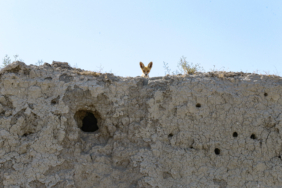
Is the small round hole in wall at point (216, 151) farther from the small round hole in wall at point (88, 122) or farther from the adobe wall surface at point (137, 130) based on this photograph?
the small round hole in wall at point (88, 122)

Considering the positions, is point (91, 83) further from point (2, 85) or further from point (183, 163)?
point (183, 163)

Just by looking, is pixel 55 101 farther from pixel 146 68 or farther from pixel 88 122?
pixel 146 68

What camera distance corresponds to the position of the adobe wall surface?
5.36 metres

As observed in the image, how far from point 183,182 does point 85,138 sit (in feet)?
6.48

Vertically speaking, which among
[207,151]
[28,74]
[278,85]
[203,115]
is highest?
[28,74]

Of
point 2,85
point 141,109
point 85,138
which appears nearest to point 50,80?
point 2,85

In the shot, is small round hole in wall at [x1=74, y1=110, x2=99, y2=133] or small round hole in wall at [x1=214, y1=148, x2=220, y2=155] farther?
small round hole in wall at [x1=74, y1=110, x2=99, y2=133]

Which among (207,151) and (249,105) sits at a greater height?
(249,105)

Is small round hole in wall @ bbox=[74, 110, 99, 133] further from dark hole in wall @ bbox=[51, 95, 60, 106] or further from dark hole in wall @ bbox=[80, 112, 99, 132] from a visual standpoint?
dark hole in wall @ bbox=[51, 95, 60, 106]

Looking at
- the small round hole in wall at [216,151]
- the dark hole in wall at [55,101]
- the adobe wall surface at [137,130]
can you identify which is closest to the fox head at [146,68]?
the adobe wall surface at [137,130]

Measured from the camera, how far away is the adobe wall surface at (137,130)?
17.6 feet

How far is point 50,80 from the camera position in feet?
19.2

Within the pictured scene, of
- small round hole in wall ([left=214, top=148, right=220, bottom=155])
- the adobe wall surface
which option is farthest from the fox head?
small round hole in wall ([left=214, top=148, right=220, bottom=155])

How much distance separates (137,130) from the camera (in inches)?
227
